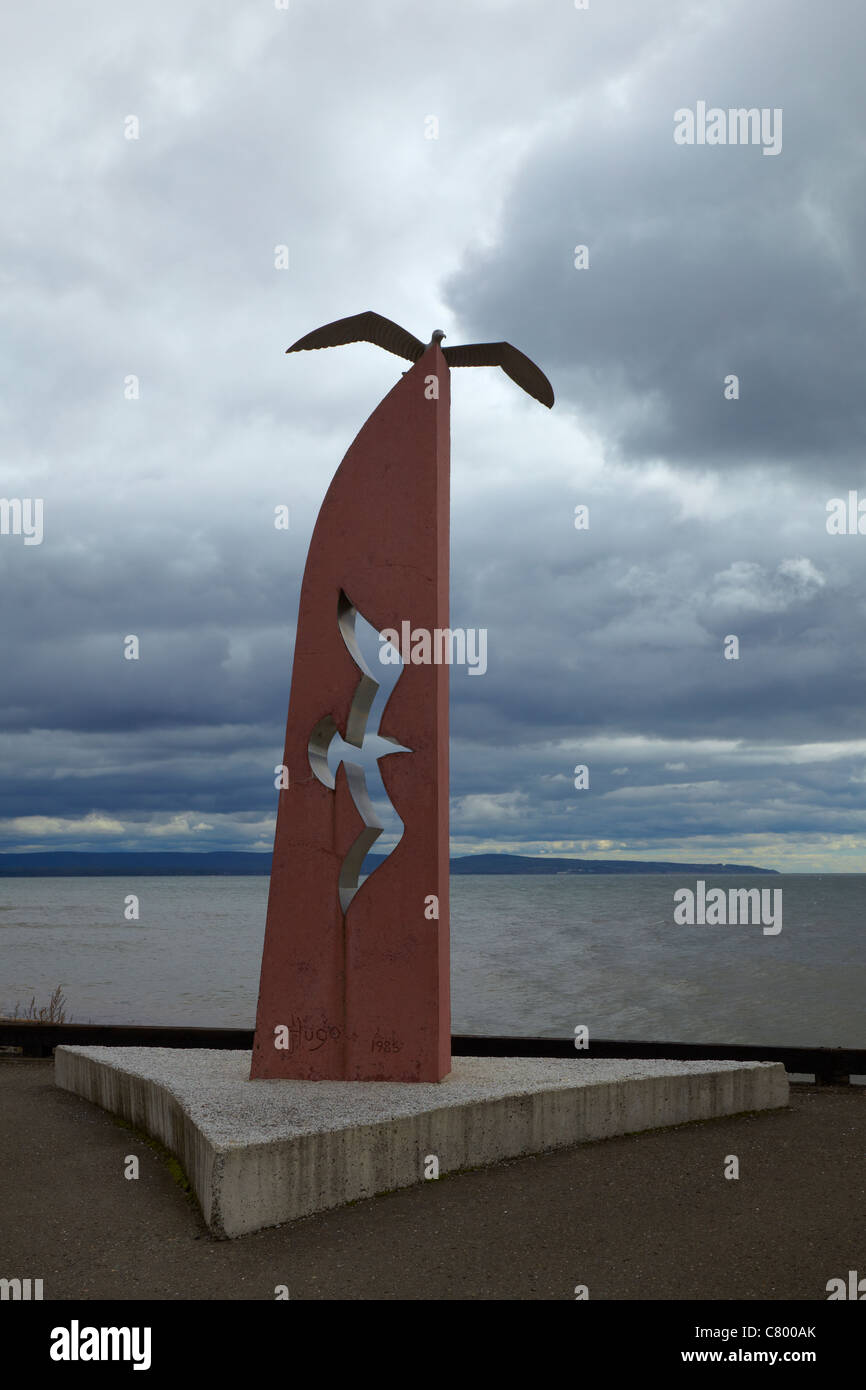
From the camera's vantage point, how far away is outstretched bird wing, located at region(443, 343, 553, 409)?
7027 millimetres

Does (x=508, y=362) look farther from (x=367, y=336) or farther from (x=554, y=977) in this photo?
(x=554, y=977)

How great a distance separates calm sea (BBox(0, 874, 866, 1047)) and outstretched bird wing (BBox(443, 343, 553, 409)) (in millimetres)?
9708

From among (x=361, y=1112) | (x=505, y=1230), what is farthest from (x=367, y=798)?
(x=505, y=1230)

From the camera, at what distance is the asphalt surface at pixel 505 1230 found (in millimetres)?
4051

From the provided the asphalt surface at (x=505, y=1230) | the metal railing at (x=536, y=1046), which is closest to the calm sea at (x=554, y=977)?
the metal railing at (x=536, y=1046)

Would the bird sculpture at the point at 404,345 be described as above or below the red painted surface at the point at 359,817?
above

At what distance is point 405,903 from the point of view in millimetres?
6297

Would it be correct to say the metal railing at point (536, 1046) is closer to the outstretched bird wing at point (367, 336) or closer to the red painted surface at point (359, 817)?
the red painted surface at point (359, 817)

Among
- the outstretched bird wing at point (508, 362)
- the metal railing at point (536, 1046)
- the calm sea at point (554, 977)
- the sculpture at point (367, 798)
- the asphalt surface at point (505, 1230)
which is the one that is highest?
the outstretched bird wing at point (508, 362)

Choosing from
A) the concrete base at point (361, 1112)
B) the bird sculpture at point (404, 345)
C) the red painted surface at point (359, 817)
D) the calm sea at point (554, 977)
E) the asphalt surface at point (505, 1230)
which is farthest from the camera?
the calm sea at point (554, 977)

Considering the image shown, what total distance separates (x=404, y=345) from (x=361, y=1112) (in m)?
4.94

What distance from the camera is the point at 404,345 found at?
7.07m

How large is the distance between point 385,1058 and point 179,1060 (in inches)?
62.4
